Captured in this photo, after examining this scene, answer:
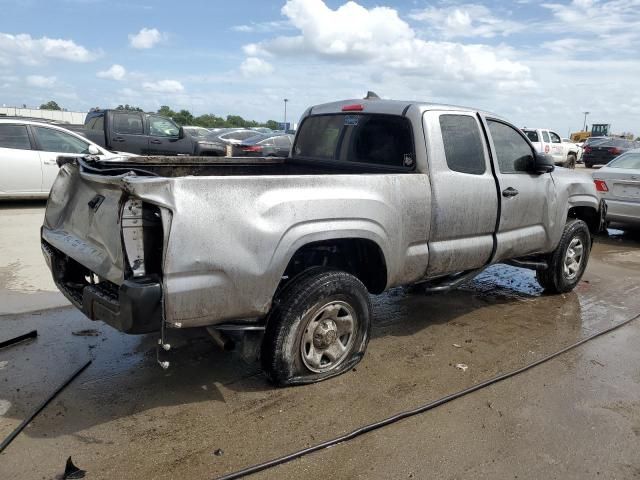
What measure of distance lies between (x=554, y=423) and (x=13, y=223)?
827 centimetres

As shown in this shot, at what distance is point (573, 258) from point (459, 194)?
2599 millimetres

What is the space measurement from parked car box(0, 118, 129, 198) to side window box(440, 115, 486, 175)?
7.00m

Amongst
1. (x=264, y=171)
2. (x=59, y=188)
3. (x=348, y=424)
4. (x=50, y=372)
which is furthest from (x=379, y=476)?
(x=264, y=171)

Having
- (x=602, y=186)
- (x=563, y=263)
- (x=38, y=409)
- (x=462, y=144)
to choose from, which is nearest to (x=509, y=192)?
(x=462, y=144)

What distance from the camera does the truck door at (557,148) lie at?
999 inches

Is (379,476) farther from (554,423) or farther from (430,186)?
(430,186)

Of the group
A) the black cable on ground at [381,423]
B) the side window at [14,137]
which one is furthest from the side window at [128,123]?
the black cable on ground at [381,423]

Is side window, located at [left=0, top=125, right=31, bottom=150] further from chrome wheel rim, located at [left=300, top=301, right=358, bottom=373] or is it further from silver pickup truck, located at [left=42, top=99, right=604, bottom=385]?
chrome wheel rim, located at [left=300, top=301, right=358, bottom=373]

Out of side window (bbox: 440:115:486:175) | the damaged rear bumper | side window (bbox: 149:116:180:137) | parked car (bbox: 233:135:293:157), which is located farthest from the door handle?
parked car (bbox: 233:135:293:157)

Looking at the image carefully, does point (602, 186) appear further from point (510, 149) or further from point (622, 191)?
point (510, 149)

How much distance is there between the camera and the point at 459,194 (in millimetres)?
4352

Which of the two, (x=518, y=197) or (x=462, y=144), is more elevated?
(x=462, y=144)

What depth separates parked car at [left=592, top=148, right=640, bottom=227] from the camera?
9039 millimetres

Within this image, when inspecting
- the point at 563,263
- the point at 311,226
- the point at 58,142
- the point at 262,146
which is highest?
the point at 58,142
